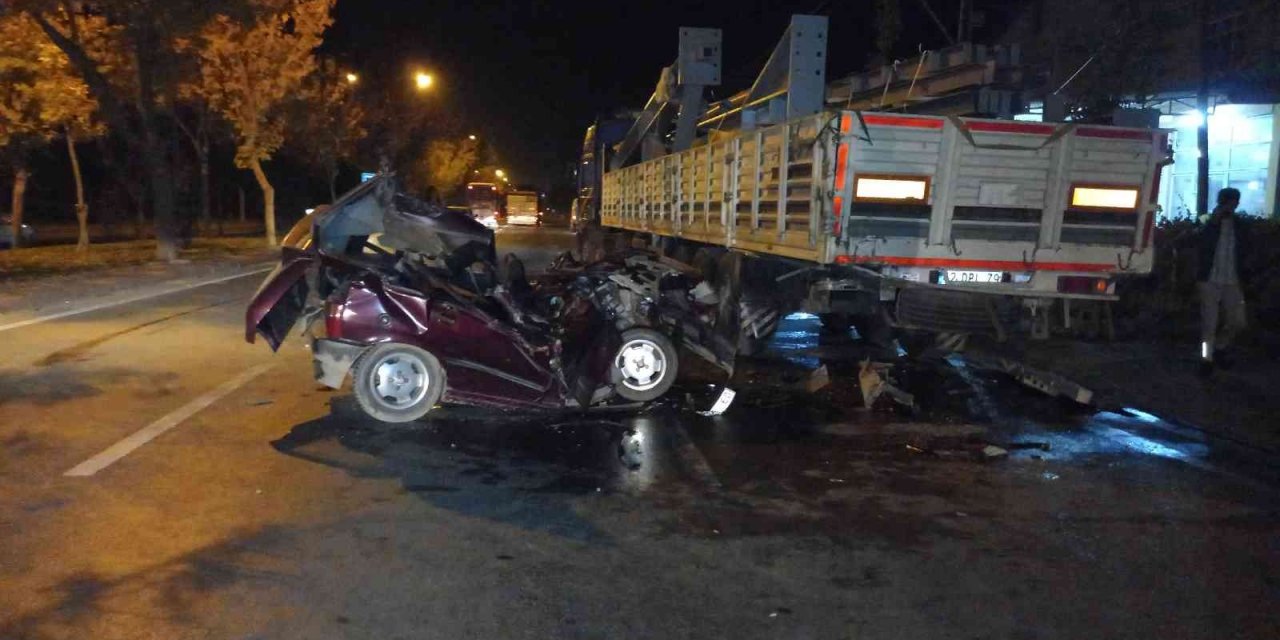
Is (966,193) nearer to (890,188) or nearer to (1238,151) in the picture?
(890,188)

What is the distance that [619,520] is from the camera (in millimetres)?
6289

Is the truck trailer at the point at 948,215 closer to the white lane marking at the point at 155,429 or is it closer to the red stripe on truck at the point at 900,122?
the red stripe on truck at the point at 900,122

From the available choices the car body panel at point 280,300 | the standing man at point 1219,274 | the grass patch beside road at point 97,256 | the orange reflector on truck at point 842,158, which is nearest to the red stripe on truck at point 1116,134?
the standing man at point 1219,274

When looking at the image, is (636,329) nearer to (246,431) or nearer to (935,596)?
(246,431)

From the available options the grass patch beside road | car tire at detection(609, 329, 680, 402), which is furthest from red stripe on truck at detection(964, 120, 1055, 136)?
the grass patch beside road

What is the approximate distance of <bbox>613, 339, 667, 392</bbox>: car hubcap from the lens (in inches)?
374

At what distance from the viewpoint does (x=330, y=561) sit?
5520mm

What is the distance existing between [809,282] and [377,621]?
633 cm

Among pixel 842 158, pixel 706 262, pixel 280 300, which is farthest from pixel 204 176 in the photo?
pixel 842 158

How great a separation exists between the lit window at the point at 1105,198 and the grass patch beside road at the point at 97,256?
1919cm

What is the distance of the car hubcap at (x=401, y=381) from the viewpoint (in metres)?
8.54

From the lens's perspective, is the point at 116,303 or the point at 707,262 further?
the point at 116,303

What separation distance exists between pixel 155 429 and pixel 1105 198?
8.02 metres

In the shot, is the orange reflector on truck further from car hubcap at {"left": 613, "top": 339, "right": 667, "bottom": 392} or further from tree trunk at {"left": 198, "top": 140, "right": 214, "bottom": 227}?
tree trunk at {"left": 198, "top": 140, "right": 214, "bottom": 227}
